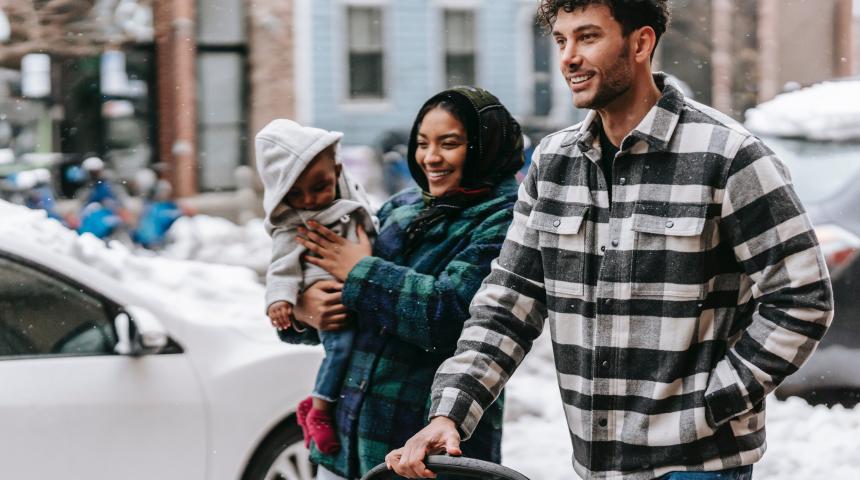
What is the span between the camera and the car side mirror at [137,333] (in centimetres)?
434

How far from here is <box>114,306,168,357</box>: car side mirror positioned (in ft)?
14.2

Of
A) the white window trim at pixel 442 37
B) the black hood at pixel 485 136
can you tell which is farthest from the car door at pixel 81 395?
the white window trim at pixel 442 37

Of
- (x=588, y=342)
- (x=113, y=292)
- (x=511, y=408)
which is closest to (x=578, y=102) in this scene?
(x=588, y=342)

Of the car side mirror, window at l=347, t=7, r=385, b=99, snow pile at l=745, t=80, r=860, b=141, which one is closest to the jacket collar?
the car side mirror

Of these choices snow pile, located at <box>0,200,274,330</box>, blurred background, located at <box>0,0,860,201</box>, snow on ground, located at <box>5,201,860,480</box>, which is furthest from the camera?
blurred background, located at <box>0,0,860,201</box>

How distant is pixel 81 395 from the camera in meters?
4.28

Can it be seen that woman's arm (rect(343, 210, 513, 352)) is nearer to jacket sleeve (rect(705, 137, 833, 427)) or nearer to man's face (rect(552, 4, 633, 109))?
man's face (rect(552, 4, 633, 109))

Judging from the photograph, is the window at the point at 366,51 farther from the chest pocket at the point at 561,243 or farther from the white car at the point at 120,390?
the chest pocket at the point at 561,243

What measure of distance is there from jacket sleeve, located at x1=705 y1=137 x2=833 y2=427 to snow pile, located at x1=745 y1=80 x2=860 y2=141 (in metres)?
→ 4.59

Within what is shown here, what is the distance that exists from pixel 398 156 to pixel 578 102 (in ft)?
34.6

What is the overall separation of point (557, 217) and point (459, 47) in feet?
41.5

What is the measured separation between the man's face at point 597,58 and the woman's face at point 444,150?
62cm

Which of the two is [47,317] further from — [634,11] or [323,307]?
[634,11]

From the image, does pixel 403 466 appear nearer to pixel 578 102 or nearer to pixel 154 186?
pixel 578 102
